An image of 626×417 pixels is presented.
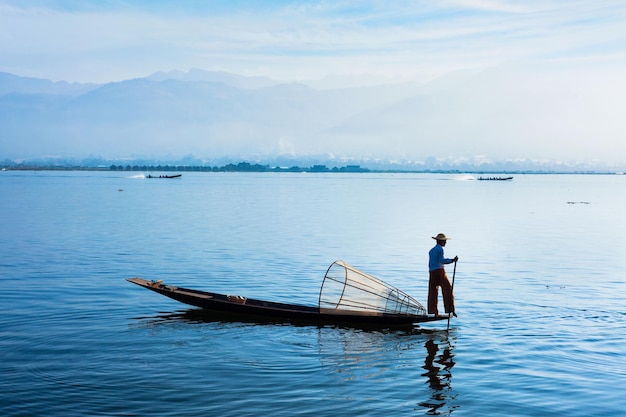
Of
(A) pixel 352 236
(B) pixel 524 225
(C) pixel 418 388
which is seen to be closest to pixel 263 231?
(A) pixel 352 236

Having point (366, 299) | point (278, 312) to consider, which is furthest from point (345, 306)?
point (278, 312)

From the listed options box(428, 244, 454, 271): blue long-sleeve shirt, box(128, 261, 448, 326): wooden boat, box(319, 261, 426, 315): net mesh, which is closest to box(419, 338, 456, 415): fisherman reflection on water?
box(128, 261, 448, 326): wooden boat

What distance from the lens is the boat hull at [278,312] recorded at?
24750 mm

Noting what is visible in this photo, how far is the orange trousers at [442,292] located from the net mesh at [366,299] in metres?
0.45

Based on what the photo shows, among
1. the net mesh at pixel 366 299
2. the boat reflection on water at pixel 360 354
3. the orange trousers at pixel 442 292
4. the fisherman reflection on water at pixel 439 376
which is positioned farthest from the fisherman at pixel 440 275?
the fisherman reflection on water at pixel 439 376

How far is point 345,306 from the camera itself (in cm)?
2545

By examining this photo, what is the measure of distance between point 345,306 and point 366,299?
2.62 ft

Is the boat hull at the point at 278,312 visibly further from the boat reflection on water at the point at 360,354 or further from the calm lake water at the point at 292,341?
the calm lake water at the point at 292,341

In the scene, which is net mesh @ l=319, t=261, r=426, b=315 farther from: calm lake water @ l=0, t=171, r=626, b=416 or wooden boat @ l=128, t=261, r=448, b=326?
calm lake water @ l=0, t=171, r=626, b=416

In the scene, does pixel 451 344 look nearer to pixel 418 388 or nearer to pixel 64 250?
pixel 418 388

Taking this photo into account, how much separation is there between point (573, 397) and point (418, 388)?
3.84 meters

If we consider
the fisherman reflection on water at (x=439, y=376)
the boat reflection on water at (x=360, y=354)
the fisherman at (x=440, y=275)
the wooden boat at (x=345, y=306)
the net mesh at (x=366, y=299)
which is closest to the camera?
the fisherman reflection on water at (x=439, y=376)

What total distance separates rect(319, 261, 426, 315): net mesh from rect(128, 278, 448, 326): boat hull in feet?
0.61

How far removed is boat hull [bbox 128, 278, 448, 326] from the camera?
974 inches
